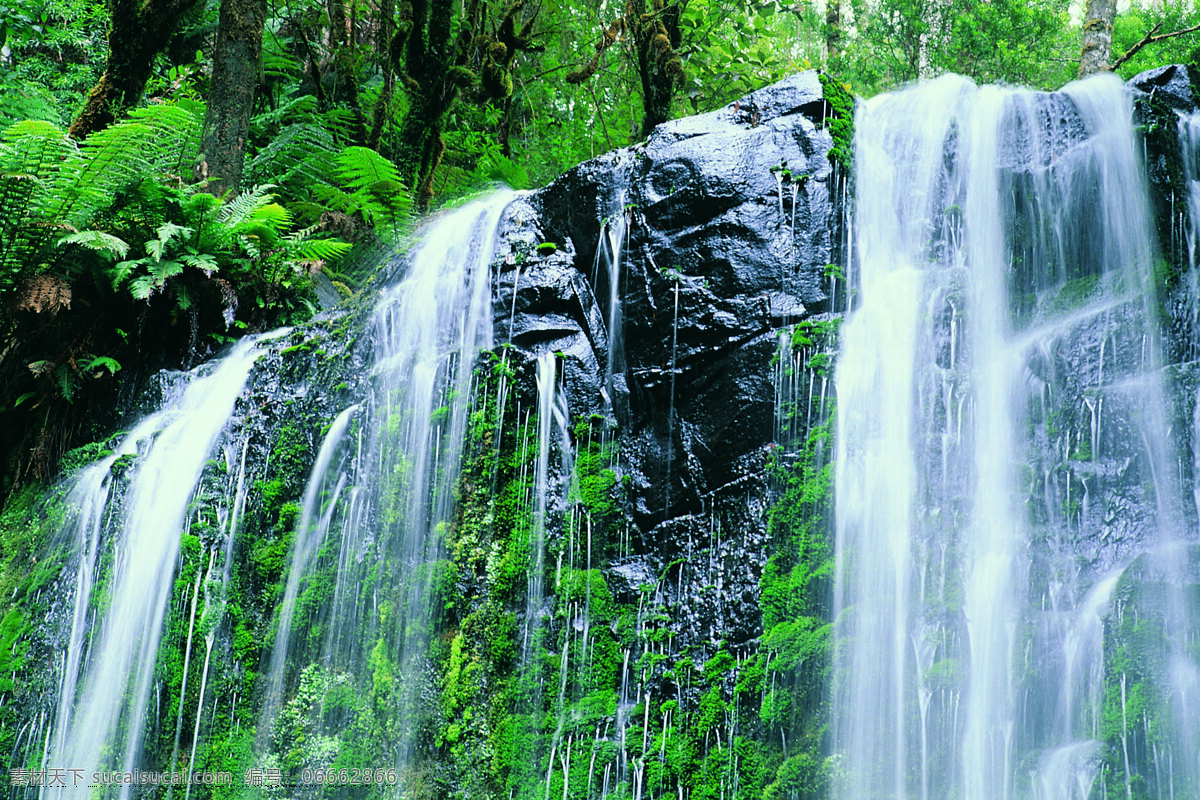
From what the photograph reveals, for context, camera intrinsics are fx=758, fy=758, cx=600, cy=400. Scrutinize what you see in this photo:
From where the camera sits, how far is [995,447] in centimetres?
364

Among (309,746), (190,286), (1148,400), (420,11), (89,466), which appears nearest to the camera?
(1148,400)

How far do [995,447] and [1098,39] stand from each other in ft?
17.4

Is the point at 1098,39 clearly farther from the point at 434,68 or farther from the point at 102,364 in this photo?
the point at 102,364

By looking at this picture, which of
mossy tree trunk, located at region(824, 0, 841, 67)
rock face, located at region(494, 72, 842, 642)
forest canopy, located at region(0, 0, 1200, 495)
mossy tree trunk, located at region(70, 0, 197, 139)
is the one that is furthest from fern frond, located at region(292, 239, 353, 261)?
mossy tree trunk, located at region(824, 0, 841, 67)

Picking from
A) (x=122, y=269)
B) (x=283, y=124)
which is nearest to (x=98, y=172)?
(x=122, y=269)

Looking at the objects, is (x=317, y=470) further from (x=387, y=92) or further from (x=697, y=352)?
(x=387, y=92)

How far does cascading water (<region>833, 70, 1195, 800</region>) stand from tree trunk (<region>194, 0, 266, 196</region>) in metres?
4.36

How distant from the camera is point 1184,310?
363 centimetres

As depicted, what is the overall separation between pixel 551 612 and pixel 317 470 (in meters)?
1.57

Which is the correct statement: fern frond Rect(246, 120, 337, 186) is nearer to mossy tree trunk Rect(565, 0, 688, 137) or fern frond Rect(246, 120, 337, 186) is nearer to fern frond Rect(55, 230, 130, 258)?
fern frond Rect(55, 230, 130, 258)

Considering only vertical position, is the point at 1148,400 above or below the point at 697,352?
below

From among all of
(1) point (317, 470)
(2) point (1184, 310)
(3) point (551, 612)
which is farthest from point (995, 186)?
(1) point (317, 470)

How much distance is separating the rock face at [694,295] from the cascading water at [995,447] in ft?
1.24

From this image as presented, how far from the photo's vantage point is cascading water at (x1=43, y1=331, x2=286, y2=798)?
379 cm
